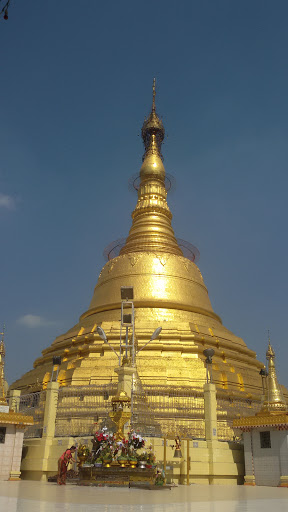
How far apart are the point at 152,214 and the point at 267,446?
19.7m

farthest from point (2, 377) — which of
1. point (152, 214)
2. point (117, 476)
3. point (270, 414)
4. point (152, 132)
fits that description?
point (152, 132)

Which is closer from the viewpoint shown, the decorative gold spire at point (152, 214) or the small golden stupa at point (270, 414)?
the small golden stupa at point (270, 414)

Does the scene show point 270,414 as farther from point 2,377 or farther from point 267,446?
point 2,377

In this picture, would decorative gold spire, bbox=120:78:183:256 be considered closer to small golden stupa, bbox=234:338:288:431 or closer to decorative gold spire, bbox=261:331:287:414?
decorative gold spire, bbox=261:331:287:414

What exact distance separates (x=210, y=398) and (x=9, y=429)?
690 centimetres

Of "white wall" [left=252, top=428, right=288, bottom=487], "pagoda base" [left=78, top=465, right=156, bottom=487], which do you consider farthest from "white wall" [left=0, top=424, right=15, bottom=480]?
"white wall" [left=252, top=428, right=288, bottom=487]

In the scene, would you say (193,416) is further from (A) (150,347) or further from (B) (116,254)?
(B) (116,254)

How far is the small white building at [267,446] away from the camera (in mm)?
15102

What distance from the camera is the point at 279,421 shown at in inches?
599

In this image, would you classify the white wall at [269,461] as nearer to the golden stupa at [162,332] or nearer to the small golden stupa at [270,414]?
the small golden stupa at [270,414]

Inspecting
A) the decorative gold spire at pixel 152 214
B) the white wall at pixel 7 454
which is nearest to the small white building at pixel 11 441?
the white wall at pixel 7 454

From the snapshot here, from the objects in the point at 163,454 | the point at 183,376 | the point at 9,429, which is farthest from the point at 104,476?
the point at 183,376

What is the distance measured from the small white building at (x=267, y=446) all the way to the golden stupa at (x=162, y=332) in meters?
3.94

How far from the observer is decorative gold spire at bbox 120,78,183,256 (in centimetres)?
3038
